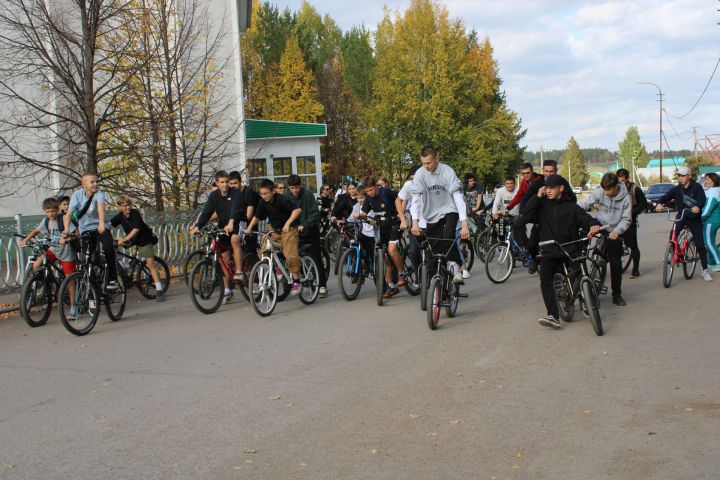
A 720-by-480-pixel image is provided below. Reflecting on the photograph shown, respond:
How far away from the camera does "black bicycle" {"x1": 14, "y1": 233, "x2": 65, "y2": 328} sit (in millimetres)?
10023

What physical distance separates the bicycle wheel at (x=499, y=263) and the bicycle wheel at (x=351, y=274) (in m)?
2.62

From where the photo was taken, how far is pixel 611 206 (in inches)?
408

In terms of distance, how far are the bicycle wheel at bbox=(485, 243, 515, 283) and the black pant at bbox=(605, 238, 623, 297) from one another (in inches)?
115

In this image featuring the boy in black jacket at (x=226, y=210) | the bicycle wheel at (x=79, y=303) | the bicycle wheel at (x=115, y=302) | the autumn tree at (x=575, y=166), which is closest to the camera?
the bicycle wheel at (x=79, y=303)

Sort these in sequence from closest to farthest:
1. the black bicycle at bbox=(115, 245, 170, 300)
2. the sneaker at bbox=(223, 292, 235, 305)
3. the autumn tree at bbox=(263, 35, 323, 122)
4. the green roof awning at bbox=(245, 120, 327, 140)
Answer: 1. the sneaker at bbox=(223, 292, 235, 305)
2. the black bicycle at bbox=(115, 245, 170, 300)
3. the green roof awning at bbox=(245, 120, 327, 140)
4. the autumn tree at bbox=(263, 35, 323, 122)

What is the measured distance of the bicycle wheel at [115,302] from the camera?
10438 mm

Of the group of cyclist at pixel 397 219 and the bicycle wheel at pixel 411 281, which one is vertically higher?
the group of cyclist at pixel 397 219

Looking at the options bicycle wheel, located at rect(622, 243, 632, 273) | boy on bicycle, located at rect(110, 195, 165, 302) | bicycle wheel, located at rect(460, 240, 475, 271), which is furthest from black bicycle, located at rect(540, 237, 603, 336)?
boy on bicycle, located at rect(110, 195, 165, 302)

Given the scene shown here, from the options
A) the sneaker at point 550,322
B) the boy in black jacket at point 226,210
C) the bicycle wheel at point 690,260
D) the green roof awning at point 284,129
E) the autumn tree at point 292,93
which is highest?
the autumn tree at point 292,93

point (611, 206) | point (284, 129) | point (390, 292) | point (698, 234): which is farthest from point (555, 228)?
point (284, 129)

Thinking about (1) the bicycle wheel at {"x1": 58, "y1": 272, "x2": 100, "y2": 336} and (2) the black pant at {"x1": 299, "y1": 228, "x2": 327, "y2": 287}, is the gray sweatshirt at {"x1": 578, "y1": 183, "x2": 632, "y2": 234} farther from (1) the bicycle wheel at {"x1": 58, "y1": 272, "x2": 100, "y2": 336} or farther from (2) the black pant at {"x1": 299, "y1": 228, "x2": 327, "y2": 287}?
(1) the bicycle wheel at {"x1": 58, "y1": 272, "x2": 100, "y2": 336}

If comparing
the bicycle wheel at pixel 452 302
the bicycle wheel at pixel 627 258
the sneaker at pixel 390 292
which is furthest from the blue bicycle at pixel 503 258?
the bicycle wheel at pixel 452 302

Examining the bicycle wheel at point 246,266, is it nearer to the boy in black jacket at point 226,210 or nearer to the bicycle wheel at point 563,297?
the boy in black jacket at point 226,210

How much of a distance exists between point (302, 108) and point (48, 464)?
154 ft
